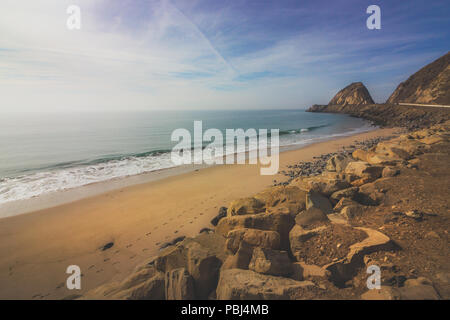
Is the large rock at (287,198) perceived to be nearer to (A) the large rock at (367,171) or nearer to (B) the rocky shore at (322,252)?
(B) the rocky shore at (322,252)

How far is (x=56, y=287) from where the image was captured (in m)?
4.74

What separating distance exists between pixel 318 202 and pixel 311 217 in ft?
2.46

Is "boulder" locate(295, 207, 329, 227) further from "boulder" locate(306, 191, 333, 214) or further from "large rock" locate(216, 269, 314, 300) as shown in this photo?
"large rock" locate(216, 269, 314, 300)

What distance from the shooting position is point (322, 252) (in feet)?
12.9

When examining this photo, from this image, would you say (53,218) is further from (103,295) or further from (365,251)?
(365,251)

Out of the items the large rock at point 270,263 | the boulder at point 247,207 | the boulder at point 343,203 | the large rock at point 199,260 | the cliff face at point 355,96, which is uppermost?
the cliff face at point 355,96

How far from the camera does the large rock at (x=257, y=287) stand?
3092 millimetres

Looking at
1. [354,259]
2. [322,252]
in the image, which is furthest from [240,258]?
[354,259]

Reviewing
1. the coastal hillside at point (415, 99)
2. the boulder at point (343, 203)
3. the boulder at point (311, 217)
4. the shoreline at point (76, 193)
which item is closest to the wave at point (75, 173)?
the shoreline at point (76, 193)

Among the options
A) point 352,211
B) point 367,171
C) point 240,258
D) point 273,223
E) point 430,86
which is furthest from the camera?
point 430,86

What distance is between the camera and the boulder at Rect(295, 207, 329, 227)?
4698 millimetres

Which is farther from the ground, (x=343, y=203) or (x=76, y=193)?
(x=343, y=203)

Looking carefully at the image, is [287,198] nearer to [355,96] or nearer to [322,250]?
[322,250]

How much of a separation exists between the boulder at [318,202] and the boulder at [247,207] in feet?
4.62
